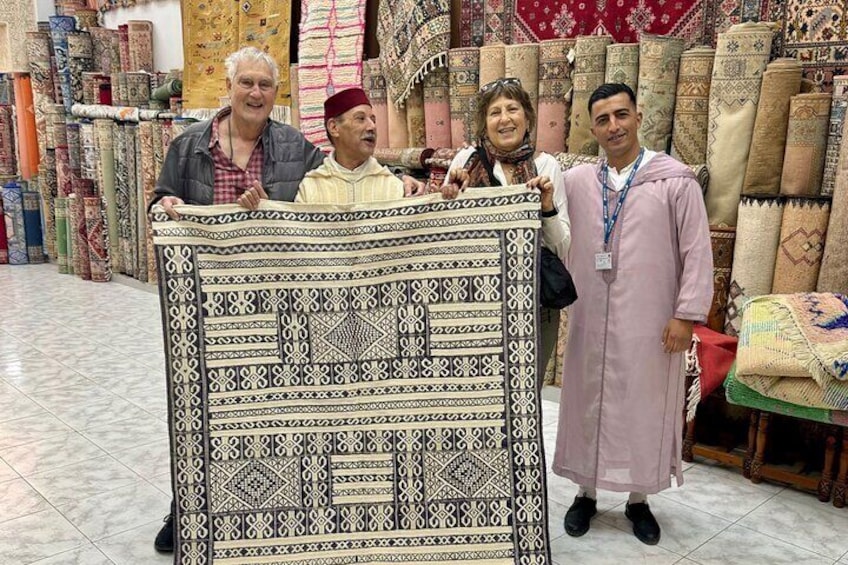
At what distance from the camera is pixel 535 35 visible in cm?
397

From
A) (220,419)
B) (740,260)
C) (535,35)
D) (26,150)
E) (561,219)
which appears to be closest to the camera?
(220,419)

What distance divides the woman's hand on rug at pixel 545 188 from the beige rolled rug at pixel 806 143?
1.33 m

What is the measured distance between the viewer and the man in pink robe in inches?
89.1

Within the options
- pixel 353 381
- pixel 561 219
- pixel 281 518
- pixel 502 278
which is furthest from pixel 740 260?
pixel 281 518

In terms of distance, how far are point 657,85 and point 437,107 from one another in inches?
52.4

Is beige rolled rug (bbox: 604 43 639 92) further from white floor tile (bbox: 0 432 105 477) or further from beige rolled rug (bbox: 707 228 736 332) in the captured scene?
white floor tile (bbox: 0 432 105 477)

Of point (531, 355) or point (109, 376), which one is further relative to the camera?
point (109, 376)

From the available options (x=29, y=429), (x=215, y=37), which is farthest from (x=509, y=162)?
(x=215, y=37)

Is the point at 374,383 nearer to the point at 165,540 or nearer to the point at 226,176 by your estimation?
the point at 226,176

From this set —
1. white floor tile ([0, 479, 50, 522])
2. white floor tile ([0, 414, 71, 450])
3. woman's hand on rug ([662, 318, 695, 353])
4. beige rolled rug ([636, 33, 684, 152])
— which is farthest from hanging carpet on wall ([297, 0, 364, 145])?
woman's hand on rug ([662, 318, 695, 353])

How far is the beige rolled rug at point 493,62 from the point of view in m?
3.90

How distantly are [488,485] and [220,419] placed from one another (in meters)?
0.75

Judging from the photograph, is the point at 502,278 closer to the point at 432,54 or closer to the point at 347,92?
the point at 347,92

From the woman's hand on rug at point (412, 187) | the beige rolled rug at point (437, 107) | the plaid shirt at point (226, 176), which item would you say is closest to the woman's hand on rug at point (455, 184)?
the woman's hand on rug at point (412, 187)
